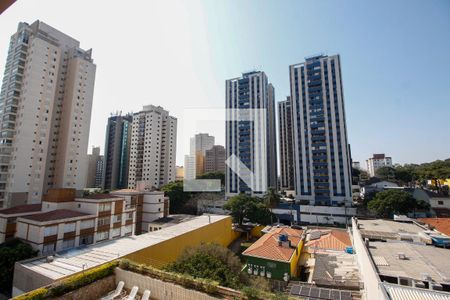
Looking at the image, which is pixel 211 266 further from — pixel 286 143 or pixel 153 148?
pixel 286 143

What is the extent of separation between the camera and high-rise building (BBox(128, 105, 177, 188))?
6594cm

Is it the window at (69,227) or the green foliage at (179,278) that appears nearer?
the green foliage at (179,278)

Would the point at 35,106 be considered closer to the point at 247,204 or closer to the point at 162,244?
the point at 162,244

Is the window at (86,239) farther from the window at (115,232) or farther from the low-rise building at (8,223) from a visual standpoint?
the low-rise building at (8,223)

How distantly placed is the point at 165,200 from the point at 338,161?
128ft

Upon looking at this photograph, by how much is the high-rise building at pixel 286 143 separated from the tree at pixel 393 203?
126 ft

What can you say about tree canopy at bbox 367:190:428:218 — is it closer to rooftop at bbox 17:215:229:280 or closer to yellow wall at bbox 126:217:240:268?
yellow wall at bbox 126:217:240:268

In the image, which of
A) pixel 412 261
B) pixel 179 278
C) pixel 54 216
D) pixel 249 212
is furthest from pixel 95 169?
pixel 412 261

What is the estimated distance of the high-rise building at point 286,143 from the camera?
77625 millimetres

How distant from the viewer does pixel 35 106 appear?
39.3m

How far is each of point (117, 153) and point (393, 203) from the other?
76.4 meters

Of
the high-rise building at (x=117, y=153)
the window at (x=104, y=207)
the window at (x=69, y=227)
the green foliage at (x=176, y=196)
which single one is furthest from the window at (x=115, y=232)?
the high-rise building at (x=117, y=153)

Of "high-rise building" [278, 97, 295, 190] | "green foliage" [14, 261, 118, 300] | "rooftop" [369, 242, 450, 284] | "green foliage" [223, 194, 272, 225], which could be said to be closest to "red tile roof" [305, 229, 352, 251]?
"rooftop" [369, 242, 450, 284]

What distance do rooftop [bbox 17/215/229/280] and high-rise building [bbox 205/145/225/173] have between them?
8648cm
